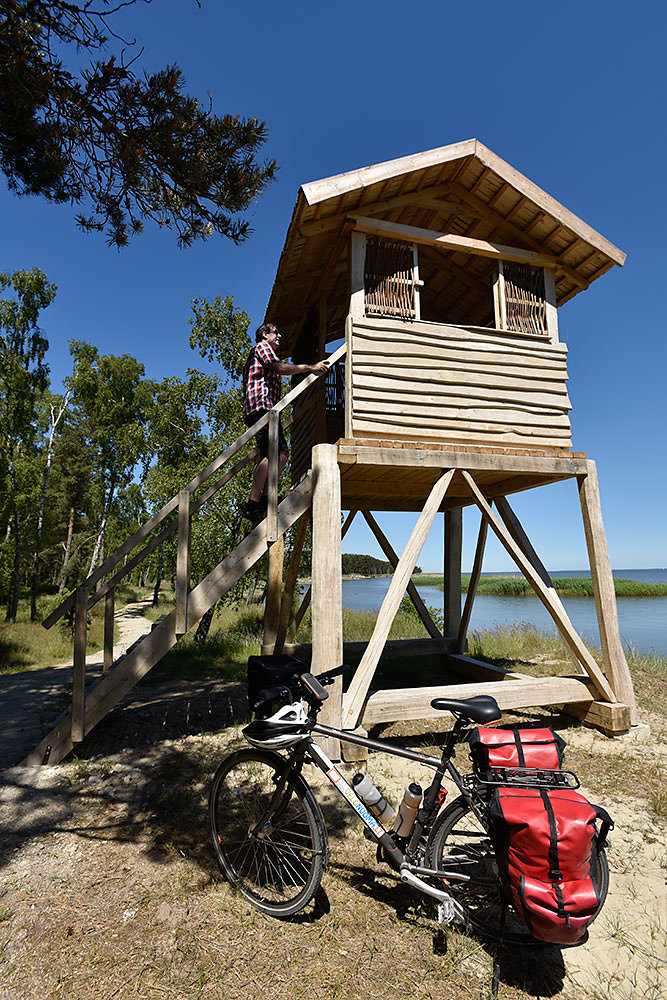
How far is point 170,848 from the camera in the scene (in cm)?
373

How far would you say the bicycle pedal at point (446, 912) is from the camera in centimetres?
278

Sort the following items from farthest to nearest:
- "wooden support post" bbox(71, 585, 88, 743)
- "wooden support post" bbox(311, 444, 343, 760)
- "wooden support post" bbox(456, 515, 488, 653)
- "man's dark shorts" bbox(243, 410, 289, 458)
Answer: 1. "wooden support post" bbox(456, 515, 488, 653)
2. "man's dark shorts" bbox(243, 410, 289, 458)
3. "wooden support post" bbox(311, 444, 343, 760)
4. "wooden support post" bbox(71, 585, 88, 743)

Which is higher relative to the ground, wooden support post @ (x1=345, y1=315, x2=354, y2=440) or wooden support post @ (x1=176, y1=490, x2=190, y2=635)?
wooden support post @ (x1=345, y1=315, x2=354, y2=440)

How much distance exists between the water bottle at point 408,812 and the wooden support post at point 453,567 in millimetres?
7256

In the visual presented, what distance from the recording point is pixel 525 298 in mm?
Result: 7293

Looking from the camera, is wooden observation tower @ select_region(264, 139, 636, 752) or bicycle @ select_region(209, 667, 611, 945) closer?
bicycle @ select_region(209, 667, 611, 945)

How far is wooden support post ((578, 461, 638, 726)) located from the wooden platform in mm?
308

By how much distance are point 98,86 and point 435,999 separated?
6288 mm

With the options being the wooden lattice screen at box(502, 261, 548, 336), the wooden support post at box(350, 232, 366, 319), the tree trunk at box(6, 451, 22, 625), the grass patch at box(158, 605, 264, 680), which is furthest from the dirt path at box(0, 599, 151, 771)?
the wooden lattice screen at box(502, 261, 548, 336)

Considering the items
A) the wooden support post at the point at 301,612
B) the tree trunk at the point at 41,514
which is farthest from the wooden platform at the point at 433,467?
the tree trunk at the point at 41,514

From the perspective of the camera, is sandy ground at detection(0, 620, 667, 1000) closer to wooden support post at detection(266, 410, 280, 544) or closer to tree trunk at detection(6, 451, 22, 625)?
wooden support post at detection(266, 410, 280, 544)

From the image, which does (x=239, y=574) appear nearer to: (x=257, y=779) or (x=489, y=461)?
(x=257, y=779)

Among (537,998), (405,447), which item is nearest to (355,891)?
(537,998)

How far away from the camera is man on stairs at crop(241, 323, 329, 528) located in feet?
19.7
